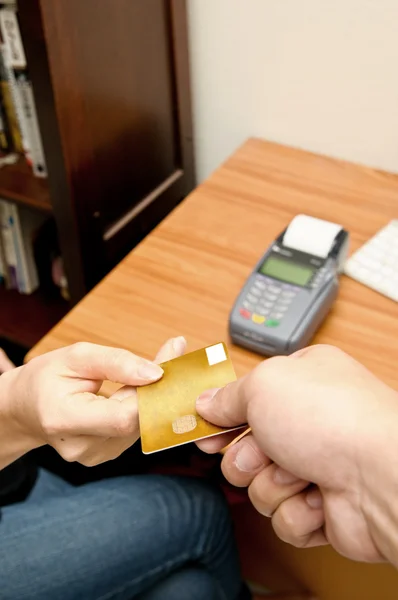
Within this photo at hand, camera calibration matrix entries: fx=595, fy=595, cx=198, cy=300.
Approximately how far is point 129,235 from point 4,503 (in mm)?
508

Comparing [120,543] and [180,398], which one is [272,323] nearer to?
[180,398]

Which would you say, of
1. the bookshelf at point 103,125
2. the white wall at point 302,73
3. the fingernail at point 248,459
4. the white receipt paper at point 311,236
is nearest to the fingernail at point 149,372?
the fingernail at point 248,459

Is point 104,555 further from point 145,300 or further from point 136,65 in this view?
point 136,65

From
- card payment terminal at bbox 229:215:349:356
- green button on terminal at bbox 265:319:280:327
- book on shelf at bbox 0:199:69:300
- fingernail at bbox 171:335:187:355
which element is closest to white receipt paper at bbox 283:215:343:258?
card payment terminal at bbox 229:215:349:356

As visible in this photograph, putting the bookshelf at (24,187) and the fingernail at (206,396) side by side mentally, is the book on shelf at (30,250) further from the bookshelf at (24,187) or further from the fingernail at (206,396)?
the fingernail at (206,396)

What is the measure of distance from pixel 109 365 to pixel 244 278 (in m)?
0.32

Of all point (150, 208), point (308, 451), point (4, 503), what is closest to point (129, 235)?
point (150, 208)

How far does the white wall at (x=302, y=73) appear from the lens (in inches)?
37.8

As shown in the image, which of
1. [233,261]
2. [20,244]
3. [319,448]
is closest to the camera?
[319,448]

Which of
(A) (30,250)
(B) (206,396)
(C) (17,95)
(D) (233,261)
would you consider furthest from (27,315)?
(B) (206,396)

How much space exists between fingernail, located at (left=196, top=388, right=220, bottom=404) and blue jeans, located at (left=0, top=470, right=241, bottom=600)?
0.36m

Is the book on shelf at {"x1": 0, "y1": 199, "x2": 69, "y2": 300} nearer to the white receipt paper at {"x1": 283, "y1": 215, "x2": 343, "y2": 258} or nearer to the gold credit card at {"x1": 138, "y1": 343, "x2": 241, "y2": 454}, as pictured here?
the white receipt paper at {"x1": 283, "y1": 215, "x2": 343, "y2": 258}

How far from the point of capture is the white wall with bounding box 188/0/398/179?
3.15 ft

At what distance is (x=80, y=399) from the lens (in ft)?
1.99
